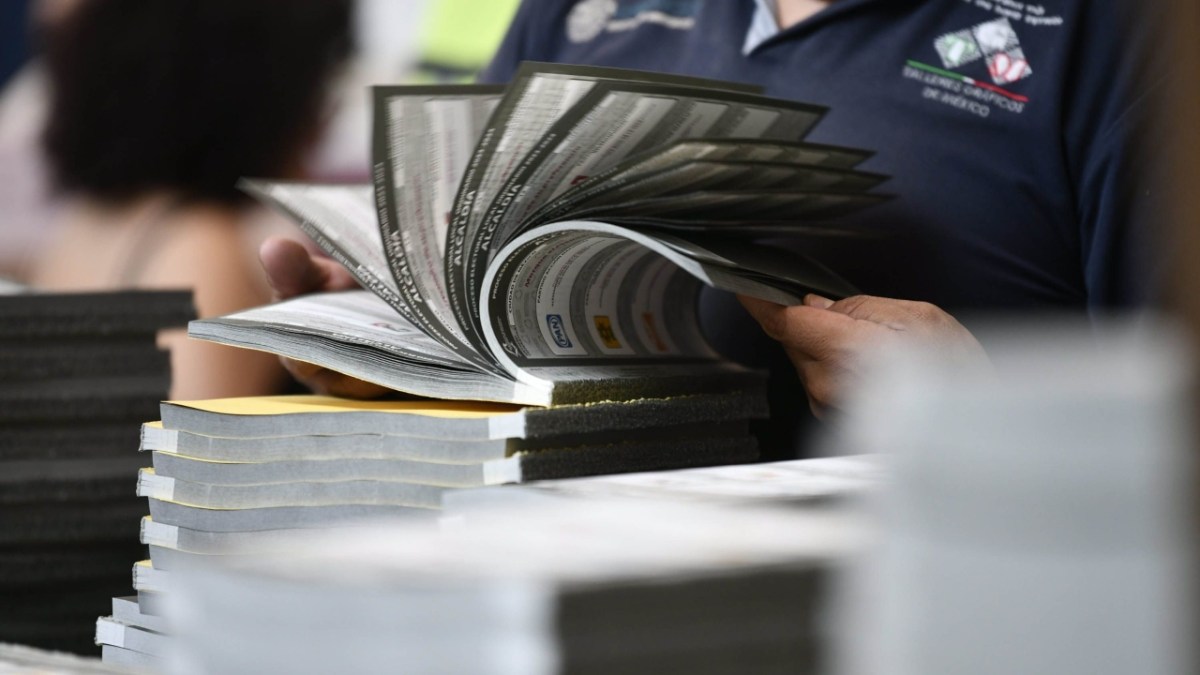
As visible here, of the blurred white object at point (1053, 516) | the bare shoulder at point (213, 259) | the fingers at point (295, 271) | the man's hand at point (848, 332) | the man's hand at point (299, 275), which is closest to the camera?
the blurred white object at point (1053, 516)

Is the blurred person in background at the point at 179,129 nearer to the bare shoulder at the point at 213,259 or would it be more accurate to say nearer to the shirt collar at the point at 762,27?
the bare shoulder at the point at 213,259

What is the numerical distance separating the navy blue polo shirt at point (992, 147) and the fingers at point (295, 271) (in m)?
0.36

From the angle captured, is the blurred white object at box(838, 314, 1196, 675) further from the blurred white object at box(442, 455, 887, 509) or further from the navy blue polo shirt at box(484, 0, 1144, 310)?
the navy blue polo shirt at box(484, 0, 1144, 310)

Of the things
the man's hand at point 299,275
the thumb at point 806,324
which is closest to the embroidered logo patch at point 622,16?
the man's hand at point 299,275

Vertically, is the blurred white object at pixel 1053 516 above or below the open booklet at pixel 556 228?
below

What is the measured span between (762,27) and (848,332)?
0.52 metres

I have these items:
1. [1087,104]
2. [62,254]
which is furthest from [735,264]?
[62,254]

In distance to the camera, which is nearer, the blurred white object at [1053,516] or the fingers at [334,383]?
the blurred white object at [1053,516]

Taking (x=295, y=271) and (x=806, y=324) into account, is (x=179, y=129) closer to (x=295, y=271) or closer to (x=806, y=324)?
(x=295, y=271)

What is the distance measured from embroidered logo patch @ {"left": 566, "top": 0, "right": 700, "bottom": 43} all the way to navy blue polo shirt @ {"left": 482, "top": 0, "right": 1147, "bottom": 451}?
18 cm

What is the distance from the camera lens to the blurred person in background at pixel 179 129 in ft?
5.67

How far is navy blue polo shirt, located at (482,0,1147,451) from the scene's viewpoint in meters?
1.00

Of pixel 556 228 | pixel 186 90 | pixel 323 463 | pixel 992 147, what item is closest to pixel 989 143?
pixel 992 147

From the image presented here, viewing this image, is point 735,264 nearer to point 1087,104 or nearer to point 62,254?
point 1087,104
